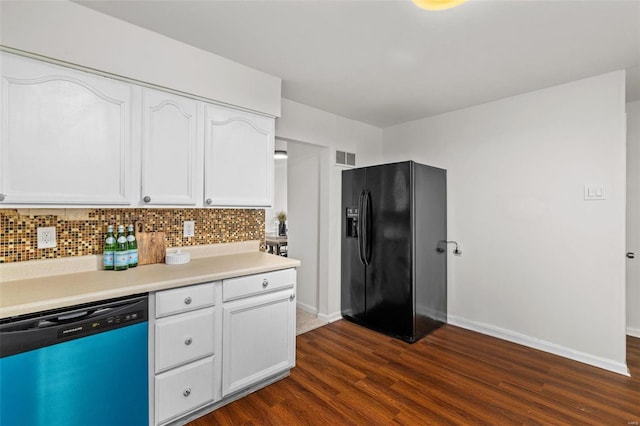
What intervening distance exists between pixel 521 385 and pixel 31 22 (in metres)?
3.84

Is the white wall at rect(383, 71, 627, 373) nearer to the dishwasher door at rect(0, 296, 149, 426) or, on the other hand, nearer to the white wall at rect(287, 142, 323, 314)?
the white wall at rect(287, 142, 323, 314)

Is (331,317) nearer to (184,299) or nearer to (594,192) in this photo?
(184,299)

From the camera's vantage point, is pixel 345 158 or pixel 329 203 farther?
pixel 345 158

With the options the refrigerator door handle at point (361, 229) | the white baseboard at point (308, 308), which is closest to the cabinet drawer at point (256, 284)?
the refrigerator door handle at point (361, 229)

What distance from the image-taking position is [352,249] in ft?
11.9

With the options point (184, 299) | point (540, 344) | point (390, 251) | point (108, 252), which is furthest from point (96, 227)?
point (540, 344)

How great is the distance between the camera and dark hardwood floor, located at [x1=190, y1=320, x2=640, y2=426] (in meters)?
1.97

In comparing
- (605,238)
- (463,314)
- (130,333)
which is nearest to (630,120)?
(605,238)

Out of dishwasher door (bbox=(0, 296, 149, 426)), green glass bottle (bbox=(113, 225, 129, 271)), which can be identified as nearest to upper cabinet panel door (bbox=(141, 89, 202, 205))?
green glass bottle (bbox=(113, 225, 129, 271))

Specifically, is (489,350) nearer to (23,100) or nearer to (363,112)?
(363,112)

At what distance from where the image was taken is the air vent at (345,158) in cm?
370

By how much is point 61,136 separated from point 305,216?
2.62m

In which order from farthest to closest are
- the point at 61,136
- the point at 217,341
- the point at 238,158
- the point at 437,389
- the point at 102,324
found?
the point at 238,158
the point at 437,389
the point at 217,341
the point at 61,136
the point at 102,324

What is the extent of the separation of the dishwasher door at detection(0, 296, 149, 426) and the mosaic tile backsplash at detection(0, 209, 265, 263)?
65 centimetres
